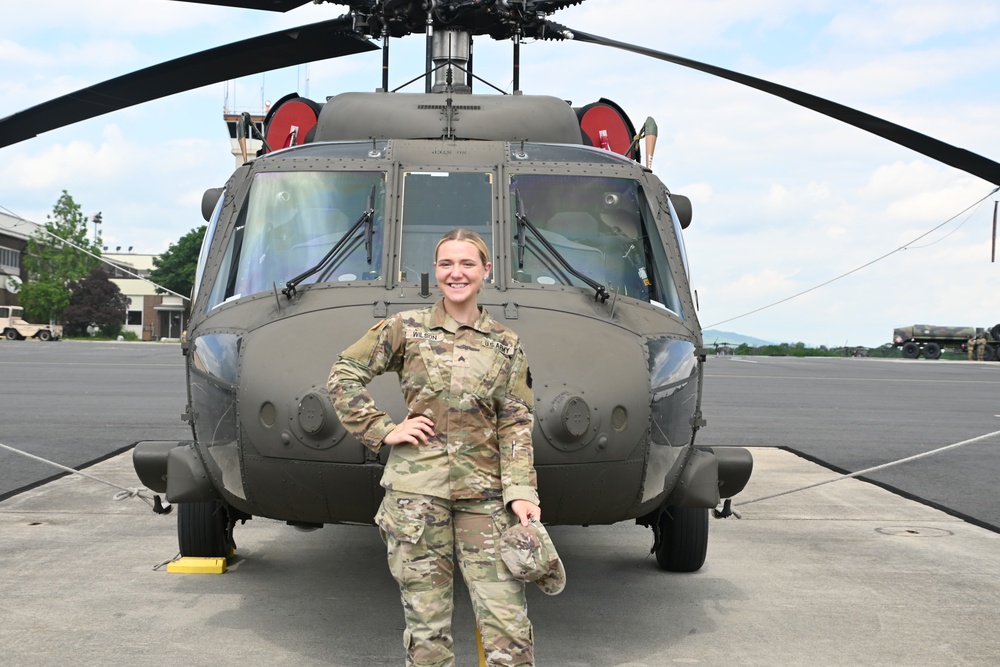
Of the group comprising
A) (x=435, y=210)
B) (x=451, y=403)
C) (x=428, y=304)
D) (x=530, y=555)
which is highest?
(x=435, y=210)

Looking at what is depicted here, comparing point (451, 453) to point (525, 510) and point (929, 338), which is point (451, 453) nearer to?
point (525, 510)

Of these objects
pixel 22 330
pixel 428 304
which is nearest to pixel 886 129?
pixel 428 304

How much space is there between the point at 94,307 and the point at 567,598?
249 feet

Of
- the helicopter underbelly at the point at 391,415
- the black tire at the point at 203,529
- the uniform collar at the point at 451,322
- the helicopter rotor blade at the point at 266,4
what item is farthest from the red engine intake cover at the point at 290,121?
the uniform collar at the point at 451,322

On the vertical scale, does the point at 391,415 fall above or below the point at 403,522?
above

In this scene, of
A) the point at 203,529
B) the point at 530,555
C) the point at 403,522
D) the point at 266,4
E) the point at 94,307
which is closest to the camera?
the point at 530,555

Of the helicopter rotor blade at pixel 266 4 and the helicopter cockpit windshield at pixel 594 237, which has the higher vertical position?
the helicopter rotor blade at pixel 266 4

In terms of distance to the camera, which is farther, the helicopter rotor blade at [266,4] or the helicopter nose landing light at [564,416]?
the helicopter rotor blade at [266,4]

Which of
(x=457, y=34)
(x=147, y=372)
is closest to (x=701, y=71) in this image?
(x=457, y=34)

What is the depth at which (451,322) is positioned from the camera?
375 cm

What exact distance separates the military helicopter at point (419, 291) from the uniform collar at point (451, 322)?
549mm

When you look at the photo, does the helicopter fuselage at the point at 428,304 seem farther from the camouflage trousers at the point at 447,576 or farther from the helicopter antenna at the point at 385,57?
the helicopter antenna at the point at 385,57

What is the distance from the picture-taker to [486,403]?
3684 mm

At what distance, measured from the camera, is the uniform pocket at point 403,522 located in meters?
3.59
